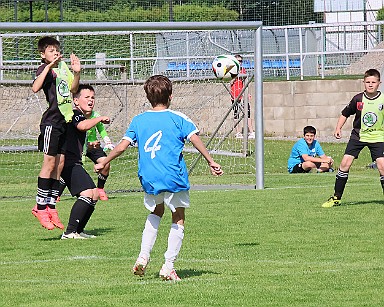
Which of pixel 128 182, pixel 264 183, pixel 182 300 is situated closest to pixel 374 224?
pixel 182 300

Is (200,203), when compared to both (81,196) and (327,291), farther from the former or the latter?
(327,291)

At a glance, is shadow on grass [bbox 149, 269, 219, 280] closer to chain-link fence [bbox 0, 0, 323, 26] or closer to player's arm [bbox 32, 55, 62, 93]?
player's arm [bbox 32, 55, 62, 93]

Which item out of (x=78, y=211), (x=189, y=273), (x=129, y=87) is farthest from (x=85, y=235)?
(x=129, y=87)

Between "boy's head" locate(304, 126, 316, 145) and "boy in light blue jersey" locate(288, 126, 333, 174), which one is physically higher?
"boy's head" locate(304, 126, 316, 145)

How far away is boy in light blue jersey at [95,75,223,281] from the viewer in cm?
830

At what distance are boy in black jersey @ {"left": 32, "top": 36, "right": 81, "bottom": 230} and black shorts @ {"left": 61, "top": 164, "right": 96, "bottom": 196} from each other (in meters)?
0.10

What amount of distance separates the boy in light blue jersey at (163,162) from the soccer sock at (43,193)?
3397 mm

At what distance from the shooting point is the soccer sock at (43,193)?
1164cm

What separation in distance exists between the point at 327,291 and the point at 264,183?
1011 centimetres

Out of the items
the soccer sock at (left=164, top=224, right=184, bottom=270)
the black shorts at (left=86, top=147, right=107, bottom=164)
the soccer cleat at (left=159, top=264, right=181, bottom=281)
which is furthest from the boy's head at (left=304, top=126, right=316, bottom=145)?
the soccer cleat at (left=159, top=264, right=181, bottom=281)

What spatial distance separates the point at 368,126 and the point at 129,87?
8.92 m

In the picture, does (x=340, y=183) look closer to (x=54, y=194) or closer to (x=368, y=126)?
(x=368, y=126)

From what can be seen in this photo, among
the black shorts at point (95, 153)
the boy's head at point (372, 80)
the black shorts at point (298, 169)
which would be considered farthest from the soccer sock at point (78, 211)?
the black shorts at point (298, 169)

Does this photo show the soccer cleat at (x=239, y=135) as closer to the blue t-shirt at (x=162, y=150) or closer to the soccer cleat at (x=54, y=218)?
the soccer cleat at (x=54, y=218)
